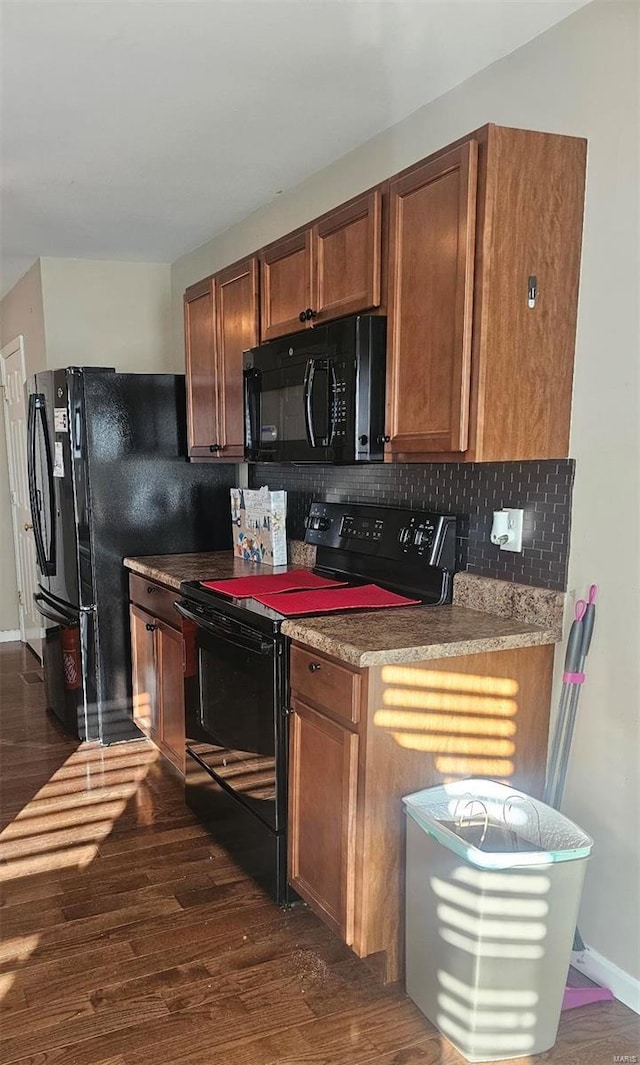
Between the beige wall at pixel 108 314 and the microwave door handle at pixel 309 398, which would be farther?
the beige wall at pixel 108 314

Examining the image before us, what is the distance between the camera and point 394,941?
1.88 metres

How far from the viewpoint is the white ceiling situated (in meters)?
1.86

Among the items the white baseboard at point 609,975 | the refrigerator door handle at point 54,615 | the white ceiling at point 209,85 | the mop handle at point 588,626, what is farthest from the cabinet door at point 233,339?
the white baseboard at point 609,975

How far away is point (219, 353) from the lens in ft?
10.3

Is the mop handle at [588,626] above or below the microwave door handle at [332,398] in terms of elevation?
below

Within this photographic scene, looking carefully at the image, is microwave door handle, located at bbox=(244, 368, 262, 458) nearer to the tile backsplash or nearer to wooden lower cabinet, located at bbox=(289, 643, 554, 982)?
the tile backsplash

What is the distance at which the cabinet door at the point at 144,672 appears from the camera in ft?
10.6

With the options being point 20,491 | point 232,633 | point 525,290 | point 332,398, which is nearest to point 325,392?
point 332,398

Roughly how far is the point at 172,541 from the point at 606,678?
87.9 inches

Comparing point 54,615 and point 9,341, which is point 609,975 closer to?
point 54,615

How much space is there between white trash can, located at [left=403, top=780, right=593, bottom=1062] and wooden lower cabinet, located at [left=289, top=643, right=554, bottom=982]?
0.26ft

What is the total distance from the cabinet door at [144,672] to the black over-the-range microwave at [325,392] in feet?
3.41

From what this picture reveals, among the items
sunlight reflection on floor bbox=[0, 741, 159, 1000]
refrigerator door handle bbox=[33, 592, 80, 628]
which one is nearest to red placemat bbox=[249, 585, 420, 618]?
sunlight reflection on floor bbox=[0, 741, 159, 1000]

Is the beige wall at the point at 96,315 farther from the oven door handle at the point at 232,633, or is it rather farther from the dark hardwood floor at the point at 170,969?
the dark hardwood floor at the point at 170,969
